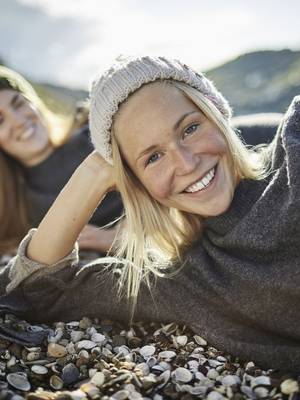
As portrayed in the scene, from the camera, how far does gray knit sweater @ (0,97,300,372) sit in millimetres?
2359

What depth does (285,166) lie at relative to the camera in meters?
2.47

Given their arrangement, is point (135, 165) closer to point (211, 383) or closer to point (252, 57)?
point (211, 383)

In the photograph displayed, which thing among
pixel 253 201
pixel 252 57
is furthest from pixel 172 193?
pixel 252 57

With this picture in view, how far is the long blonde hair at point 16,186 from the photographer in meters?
5.23

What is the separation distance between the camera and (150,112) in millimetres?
2523

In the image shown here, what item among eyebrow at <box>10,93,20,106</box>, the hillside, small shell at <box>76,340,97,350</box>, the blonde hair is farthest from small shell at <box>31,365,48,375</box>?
the hillside

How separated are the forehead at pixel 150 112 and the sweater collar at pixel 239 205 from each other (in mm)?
448

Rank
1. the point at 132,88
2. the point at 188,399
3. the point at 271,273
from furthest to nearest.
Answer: the point at 132,88 → the point at 271,273 → the point at 188,399

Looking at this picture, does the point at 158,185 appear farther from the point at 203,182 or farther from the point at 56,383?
the point at 56,383

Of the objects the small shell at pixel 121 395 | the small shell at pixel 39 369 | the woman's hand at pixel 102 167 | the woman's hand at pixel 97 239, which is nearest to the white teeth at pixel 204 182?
the woman's hand at pixel 102 167

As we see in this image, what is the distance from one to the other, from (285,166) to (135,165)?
71 cm

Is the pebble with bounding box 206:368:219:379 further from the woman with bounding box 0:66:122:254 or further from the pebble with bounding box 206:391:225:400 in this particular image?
the woman with bounding box 0:66:122:254

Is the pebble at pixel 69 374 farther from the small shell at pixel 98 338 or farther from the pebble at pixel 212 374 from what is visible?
the pebble at pixel 212 374

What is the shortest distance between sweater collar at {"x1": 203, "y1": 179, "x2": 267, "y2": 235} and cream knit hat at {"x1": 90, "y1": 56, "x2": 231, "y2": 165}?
0.41 m
